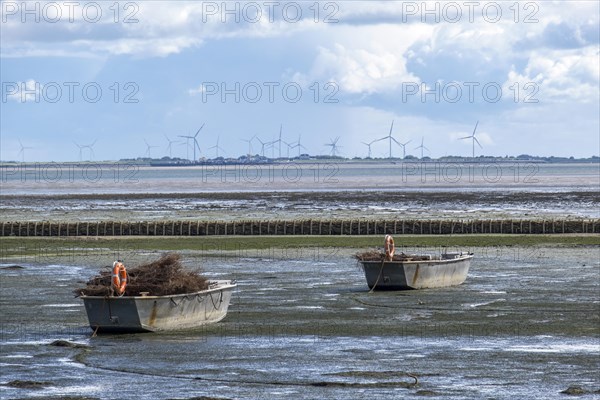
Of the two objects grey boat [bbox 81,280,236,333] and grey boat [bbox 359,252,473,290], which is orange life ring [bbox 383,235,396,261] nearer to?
grey boat [bbox 359,252,473,290]

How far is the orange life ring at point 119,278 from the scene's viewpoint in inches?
1387

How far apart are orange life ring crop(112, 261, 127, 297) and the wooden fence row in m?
45.7

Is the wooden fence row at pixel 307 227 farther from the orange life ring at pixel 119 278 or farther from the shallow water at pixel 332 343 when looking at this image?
the orange life ring at pixel 119 278

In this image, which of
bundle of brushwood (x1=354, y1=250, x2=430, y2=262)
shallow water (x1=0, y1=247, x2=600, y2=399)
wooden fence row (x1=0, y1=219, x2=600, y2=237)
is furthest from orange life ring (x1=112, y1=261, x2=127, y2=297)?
wooden fence row (x1=0, y1=219, x2=600, y2=237)

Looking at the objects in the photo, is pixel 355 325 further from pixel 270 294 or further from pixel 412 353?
pixel 270 294

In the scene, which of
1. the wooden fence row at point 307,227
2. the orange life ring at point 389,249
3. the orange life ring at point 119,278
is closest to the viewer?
the orange life ring at point 119,278

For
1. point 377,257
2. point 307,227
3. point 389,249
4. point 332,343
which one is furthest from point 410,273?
point 307,227

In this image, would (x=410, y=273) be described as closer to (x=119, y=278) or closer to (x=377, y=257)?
(x=377, y=257)

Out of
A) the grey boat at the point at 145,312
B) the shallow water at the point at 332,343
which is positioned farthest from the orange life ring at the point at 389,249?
the grey boat at the point at 145,312

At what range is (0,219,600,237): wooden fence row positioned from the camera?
80.2 metres

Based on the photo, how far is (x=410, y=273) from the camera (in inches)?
1847

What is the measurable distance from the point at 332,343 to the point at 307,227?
154 feet

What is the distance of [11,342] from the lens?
116 ft

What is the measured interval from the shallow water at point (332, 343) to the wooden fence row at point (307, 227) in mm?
27079
